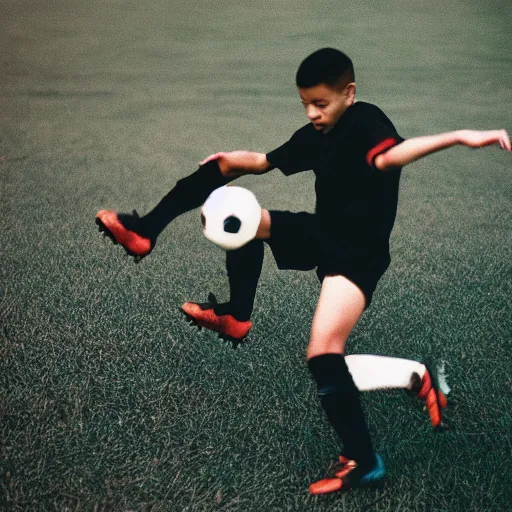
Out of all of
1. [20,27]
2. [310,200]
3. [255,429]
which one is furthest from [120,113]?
[255,429]

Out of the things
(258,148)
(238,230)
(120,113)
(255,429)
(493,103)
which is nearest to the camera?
(238,230)

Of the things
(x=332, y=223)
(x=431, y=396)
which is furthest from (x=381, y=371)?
(x=332, y=223)

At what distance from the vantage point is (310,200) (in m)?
3.48

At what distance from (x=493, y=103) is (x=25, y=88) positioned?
18.0 ft

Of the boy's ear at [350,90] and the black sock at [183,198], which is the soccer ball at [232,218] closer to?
the black sock at [183,198]

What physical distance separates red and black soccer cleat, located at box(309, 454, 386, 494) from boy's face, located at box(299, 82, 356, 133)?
0.90m

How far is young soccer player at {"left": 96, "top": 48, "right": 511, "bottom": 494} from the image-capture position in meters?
1.24

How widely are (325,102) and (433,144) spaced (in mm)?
301

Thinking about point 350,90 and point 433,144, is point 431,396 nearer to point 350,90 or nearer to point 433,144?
point 433,144

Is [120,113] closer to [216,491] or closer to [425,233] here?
[425,233]

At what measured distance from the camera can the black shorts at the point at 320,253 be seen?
4.37 ft

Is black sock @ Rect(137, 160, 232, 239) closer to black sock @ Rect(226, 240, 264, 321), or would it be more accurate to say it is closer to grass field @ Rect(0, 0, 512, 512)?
black sock @ Rect(226, 240, 264, 321)

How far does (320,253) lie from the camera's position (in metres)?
1.39

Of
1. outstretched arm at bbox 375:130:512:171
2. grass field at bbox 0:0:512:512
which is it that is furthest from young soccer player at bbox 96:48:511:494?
grass field at bbox 0:0:512:512
